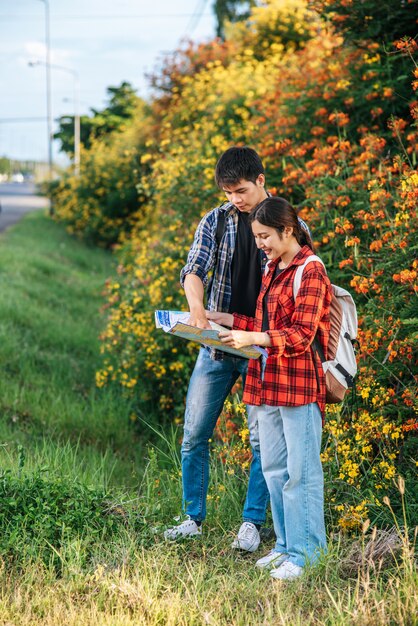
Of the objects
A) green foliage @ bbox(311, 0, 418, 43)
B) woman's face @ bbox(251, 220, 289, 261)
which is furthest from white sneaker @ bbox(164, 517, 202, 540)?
green foliage @ bbox(311, 0, 418, 43)

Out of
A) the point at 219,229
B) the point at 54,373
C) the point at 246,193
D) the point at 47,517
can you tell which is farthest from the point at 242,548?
the point at 54,373

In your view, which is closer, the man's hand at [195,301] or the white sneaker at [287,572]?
the white sneaker at [287,572]

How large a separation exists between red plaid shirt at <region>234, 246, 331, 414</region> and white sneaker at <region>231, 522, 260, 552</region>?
73 cm

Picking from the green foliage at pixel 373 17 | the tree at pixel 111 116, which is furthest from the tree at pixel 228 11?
the green foliage at pixel 373 17

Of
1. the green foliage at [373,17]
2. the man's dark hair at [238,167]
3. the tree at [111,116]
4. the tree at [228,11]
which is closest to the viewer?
the man's dark hair at [238,167]

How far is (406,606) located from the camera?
2986mm

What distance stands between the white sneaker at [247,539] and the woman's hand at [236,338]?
1.11 meters

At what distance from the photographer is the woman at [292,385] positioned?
11.1ft

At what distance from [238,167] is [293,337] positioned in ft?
2.96

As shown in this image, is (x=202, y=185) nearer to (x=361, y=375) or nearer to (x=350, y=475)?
(x=361, y=375)

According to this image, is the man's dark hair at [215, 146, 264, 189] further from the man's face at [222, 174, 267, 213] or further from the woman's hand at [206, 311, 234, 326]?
the woman's hand at [206, 311, 234, 326]

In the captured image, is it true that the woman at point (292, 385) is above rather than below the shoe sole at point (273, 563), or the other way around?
above

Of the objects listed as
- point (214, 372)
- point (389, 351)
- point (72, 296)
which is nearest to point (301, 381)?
point (214, 372)

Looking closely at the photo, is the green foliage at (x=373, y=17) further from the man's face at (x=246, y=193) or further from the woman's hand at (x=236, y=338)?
the woman's hand at (x=236, y=338)
